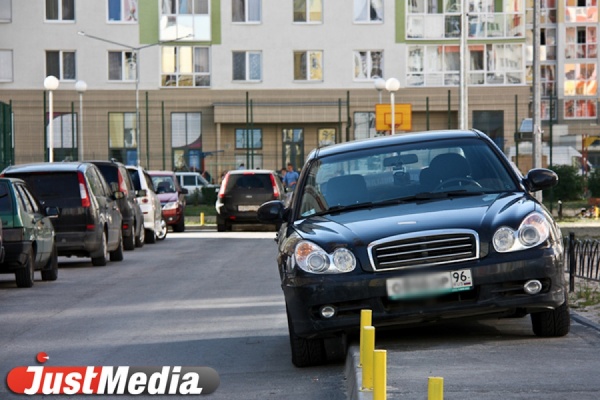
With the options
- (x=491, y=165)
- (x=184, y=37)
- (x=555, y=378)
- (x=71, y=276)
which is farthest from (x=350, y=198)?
(x=184, y=37)

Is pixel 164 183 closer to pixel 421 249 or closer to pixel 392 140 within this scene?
pixel 392 140

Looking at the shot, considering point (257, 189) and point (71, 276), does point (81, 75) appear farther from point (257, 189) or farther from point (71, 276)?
point (71, 276)

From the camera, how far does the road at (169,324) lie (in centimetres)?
1043

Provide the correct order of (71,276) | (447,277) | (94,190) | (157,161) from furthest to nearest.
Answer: (157,161) → (94,190) → (71,276) → (447,277)

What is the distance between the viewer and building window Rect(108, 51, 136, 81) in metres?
64.8

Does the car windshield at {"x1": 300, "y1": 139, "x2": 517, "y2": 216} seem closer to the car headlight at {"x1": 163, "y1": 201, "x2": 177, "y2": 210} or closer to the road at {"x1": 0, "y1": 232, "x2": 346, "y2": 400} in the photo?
the road at {"x1": 0, "y1": 232, "x2": 346, "y2": 400}

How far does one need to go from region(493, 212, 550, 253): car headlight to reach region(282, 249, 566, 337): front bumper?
0.11 meters

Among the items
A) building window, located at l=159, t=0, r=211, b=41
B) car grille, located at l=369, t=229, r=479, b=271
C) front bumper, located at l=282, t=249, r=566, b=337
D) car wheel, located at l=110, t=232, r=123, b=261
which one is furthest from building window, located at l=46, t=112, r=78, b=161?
car grille, located at l=369, t=229, r=479, b=271

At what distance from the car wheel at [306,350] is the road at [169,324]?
8 cm

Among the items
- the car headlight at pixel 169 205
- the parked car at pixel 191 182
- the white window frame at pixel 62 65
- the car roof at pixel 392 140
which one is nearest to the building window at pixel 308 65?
the white window frame at pixel 62 65

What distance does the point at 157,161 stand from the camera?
5681 centimetres

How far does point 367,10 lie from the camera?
65.5 metres

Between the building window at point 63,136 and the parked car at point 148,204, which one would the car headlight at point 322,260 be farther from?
the building window at point 63,136

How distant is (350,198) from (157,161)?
4569 cm
